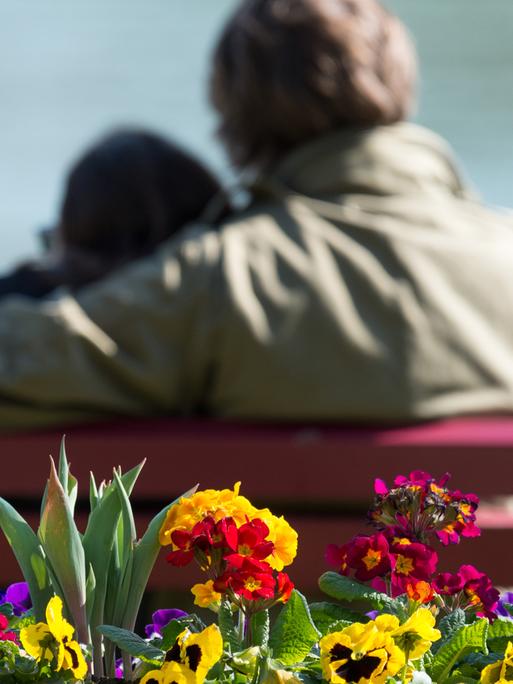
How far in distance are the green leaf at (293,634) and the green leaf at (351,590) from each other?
0.04m

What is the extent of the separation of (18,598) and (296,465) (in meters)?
1.49

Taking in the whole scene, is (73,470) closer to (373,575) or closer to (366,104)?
(366,104)

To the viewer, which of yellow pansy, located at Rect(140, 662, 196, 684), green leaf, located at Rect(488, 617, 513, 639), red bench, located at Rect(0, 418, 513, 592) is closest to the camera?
yellow pansy, located at Rect(140, 662, 196, 684)

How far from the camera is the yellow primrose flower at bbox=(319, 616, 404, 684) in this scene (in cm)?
103

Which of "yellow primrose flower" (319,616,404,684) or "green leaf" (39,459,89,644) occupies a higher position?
"green leaf" (39,459,89,644)

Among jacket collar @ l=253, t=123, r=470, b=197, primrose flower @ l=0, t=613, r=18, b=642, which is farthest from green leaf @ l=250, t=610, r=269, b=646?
jacket collar @ l=253, t=123, r=470, b=197

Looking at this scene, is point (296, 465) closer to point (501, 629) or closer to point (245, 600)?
point (501, 629)

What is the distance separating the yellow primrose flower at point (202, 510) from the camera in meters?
1.12

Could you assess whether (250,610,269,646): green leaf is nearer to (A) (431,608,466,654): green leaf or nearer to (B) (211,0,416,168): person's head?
(A) (431,608,466,654): green leaf

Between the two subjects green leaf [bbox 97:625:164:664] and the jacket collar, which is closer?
green leaf [bbox 97:625:164:664]

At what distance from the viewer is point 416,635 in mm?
1066

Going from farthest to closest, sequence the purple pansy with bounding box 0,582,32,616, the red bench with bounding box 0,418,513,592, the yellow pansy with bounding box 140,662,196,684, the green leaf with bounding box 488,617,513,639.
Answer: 1. the red bench with bounding box 0,418,513,592
2. the purple pansy with bounding box 0,582,32,616
3. the green leaf with bounding box 488,617,513,639
4. the yellow pansy with bounding box 140,662,196,684

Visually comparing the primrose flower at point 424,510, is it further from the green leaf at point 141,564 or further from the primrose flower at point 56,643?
the primrose flower at point 56,643

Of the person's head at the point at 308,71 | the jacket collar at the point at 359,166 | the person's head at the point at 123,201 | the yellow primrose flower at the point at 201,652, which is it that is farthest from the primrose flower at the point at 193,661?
the person's head at the point at 123,201
